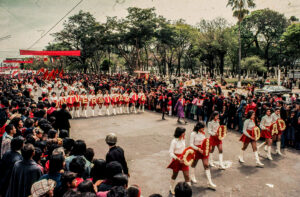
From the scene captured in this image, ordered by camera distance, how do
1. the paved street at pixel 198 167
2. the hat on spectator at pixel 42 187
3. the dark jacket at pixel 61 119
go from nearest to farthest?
the hat on spectator at pixel 42 187, the paved street at pixel 198 167, the dark jacket at pixel 61 119

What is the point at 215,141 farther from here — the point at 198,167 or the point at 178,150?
the point at 178,150

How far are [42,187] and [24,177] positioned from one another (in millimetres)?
715

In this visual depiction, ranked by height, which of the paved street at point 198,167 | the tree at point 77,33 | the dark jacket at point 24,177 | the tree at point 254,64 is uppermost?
the tree at point 77,33

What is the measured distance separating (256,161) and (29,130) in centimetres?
677

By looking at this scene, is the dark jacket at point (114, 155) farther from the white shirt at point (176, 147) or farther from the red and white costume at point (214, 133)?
the red and white costume at point (214, 133)

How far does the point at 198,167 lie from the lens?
274 inches

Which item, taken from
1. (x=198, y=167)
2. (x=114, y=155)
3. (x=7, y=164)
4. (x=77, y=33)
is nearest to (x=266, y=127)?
(x=198, y=167)

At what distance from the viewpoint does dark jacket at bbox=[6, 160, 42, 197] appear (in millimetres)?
3584

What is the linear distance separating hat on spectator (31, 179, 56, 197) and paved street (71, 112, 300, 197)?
2797mm

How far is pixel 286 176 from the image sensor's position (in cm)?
634

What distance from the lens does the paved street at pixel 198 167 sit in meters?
5.62

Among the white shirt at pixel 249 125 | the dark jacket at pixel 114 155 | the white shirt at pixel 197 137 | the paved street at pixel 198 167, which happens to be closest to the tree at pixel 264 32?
the paved street at pixel 198 167

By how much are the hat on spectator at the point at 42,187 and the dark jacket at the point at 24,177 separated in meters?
0.54

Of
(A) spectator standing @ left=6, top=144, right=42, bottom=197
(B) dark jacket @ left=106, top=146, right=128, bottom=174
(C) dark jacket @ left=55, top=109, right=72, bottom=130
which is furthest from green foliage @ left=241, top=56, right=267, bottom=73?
(A) spectator standing @ left=6, top=144, right=42, bottom=197
